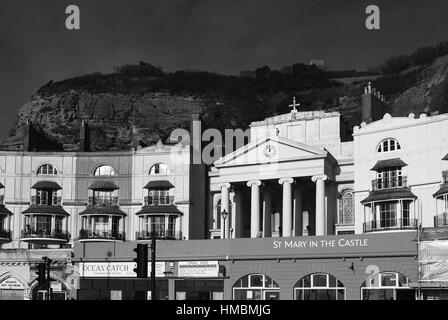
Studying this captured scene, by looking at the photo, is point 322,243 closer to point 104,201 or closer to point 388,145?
point 388,145

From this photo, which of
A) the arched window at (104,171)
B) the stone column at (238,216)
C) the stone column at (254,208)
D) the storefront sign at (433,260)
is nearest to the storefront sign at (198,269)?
the stone column at (254,208)

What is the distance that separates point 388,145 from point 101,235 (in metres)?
27.8

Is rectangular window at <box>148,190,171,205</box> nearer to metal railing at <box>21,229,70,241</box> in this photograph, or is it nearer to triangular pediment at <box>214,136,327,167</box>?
triangular pediment at <box>214,136,327,167</box>

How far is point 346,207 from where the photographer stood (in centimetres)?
6531

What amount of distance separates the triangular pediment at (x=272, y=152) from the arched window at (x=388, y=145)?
15.1 feet

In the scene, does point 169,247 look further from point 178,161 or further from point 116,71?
point 116,71

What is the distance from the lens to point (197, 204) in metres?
70.9

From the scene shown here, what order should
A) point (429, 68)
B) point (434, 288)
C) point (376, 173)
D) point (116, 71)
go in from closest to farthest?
point (434, 288), point (376, 173), point (429, 68), point (116, 71)

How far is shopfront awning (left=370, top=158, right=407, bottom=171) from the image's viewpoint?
59438mm

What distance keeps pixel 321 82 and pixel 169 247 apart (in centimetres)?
9835

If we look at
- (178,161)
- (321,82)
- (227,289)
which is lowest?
(227,289)

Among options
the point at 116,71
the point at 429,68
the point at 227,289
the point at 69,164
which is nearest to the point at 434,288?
the point at 227,289

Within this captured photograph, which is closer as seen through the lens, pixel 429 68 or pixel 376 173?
pixel 376 173

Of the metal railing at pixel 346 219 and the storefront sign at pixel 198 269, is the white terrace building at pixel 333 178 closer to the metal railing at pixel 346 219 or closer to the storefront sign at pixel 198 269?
the metal railing at pixel 346 219
